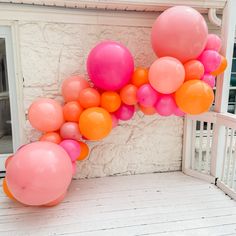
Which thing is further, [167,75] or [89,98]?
[89,98]

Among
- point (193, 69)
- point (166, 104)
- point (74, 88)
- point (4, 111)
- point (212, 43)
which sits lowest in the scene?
point (4, 111)

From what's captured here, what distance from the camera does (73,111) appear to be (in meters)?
1.77

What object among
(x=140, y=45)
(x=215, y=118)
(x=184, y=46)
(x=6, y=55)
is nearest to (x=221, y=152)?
→ (x=215, y=118)

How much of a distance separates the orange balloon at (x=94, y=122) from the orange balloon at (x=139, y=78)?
33 cm

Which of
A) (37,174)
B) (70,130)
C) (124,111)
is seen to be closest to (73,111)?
(70,130)

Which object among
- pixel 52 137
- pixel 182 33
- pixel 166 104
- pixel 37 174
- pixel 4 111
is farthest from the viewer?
pixel 4 111

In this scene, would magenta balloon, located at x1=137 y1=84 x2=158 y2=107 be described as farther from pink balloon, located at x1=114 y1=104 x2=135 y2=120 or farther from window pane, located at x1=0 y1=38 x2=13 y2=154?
window pane, located at x1=0 y1=38 x2=13 y2=154

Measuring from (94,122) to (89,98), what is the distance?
204 mm

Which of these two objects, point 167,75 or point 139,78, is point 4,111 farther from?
point 167,75

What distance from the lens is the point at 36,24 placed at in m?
2.05

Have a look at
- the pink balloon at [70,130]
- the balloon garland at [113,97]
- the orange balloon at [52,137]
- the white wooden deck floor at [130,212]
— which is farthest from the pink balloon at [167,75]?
the white wooden deck floor at [130,212]

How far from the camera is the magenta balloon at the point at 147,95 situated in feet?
5.30

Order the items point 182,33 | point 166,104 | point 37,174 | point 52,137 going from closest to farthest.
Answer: point 37,174
point 182,33
point 166,104
point 52,137

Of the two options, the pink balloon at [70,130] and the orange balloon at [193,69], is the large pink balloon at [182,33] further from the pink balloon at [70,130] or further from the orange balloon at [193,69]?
the pink balloon at [70,130]
